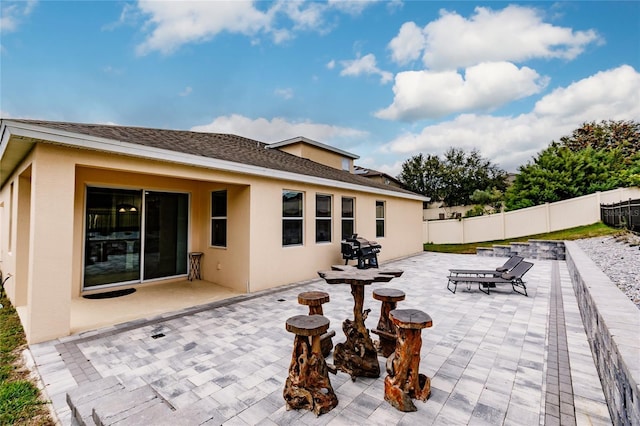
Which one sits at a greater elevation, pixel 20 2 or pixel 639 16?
pixel 20 2

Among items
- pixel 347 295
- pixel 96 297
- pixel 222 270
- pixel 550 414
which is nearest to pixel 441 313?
pixel 347 295

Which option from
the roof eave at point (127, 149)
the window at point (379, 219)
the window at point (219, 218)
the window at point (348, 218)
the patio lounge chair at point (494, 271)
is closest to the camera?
the roof eave at point (127, 149)

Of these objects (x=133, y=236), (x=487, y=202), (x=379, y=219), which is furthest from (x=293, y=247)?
(x=487, y=202)

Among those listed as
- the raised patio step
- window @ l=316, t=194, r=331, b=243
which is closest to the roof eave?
window @ l=316, t=194, r=331, b=243

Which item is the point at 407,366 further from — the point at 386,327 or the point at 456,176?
the point at 456,176

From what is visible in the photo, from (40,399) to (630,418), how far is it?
4.65m

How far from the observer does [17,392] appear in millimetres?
2707

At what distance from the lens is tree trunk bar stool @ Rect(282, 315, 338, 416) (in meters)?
2.40

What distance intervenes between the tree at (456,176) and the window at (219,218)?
76.0 ft

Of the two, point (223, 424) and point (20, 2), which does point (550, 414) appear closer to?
point (223, 424)

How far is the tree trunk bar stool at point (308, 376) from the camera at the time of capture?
2.40 meters

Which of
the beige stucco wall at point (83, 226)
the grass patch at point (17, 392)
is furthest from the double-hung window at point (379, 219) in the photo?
the grass patch at point (17, 392)

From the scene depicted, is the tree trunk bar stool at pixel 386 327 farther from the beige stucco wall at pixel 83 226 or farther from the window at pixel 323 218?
the window at pixel 323 218

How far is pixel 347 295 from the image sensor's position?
6.36 meters
